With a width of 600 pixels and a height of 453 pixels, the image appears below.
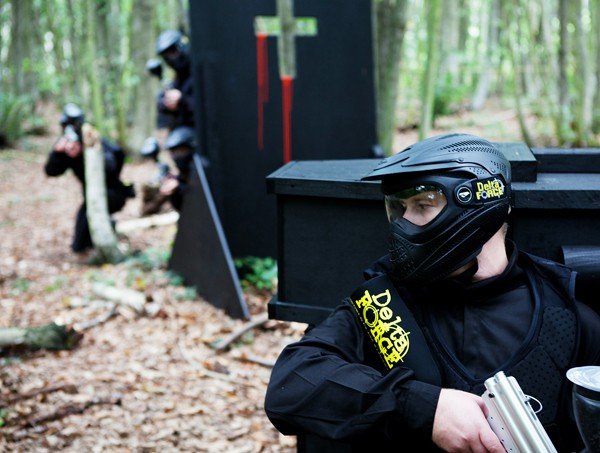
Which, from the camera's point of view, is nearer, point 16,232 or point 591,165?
point 591,165

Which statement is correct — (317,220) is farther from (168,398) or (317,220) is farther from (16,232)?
(16,232)

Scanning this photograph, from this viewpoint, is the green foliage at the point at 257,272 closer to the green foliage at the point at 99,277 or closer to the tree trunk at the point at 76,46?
the green foliage at the point at 99,277

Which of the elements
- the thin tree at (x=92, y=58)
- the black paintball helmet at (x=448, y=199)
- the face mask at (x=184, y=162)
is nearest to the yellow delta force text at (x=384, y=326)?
the black paintball helmet at (x=448, y=199)

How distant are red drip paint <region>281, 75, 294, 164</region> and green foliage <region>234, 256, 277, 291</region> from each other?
3.64 ft

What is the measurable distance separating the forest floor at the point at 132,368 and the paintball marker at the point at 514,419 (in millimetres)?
2541

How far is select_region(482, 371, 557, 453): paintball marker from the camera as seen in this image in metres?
1.61

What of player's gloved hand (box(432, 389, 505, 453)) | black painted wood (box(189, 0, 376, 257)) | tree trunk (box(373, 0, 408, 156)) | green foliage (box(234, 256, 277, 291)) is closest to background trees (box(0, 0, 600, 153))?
tree trunk (box(373, 0, 408, 156))

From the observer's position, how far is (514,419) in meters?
1.65

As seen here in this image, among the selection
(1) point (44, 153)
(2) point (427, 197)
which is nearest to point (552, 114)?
(2) point (427, 197)

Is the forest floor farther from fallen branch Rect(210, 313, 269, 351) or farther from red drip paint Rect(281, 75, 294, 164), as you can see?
red drip paint Rect(281, 75, 294, 164)

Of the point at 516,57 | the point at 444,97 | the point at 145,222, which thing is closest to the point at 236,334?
the point at 145,222

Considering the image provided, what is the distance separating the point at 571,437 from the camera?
1.96 meters

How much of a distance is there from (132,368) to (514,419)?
13.1ft

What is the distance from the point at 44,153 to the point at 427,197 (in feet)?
58.6
